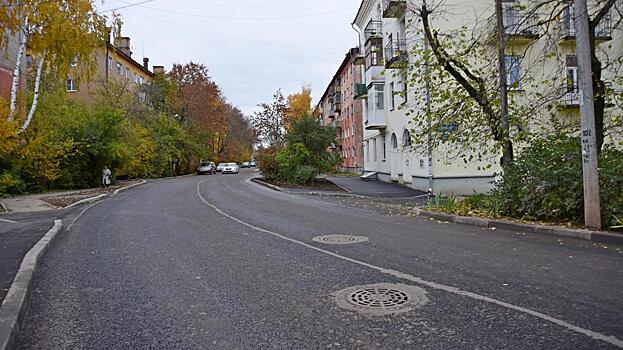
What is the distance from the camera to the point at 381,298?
4977 mm

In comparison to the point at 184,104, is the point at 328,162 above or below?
below

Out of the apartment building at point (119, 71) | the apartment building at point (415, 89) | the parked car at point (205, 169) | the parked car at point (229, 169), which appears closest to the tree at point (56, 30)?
the apartment building at point (415, 89)

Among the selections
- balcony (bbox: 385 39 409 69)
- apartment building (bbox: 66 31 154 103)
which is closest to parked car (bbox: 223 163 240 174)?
apartment building (bbox: 66 31 154 103)

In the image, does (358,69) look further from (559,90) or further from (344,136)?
(559,90)

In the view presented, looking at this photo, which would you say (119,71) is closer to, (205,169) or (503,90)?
(205,169)

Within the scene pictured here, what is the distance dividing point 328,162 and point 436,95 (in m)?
14.5

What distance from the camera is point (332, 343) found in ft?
12.5

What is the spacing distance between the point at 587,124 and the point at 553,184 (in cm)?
149

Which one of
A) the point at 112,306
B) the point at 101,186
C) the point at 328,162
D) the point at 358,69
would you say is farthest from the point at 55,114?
the point at 358,69

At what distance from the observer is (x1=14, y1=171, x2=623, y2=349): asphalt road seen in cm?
396

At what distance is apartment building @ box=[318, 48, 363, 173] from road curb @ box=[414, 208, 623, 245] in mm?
30638

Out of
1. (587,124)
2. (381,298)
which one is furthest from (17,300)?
(587,124)

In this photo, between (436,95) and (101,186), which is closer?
(436,95)

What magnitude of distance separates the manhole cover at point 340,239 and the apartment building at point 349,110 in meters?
33.3
